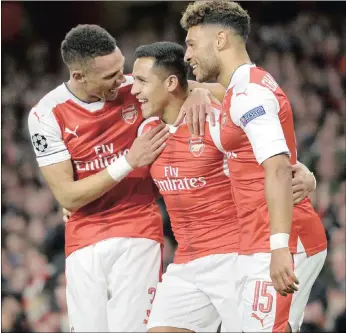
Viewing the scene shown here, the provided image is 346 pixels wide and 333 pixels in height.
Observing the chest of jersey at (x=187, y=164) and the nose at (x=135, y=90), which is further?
the nose at (x=135, y=90)

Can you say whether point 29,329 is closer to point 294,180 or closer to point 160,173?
point 160,173

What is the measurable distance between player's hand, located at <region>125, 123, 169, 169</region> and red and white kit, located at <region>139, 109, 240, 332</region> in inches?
1.8

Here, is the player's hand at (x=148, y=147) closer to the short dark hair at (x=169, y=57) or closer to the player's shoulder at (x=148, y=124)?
the player's shoulder at (x=148, y=124)

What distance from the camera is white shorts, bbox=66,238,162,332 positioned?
16.3 feet

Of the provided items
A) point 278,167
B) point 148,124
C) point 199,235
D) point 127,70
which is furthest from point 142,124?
point 127,70

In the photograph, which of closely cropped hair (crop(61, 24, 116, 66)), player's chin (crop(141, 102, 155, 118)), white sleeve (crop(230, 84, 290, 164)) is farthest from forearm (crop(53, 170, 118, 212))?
white sleeve (crop(230, 84, 290, 164))

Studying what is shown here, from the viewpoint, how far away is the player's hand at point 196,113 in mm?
4582

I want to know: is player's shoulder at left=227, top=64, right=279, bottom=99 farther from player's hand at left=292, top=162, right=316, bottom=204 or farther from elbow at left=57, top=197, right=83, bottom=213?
elbow at left=57, top=197, right=83, bottom=213

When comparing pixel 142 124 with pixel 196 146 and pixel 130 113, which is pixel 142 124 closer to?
pixel 130 113

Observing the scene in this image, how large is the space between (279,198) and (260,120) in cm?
36

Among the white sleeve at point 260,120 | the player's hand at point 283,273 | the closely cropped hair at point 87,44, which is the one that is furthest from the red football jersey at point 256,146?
the closely cropped hair at point 87,44

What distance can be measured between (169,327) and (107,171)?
89cm

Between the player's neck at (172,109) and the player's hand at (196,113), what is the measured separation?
0.24 ft

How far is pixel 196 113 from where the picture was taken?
459 centimetres
